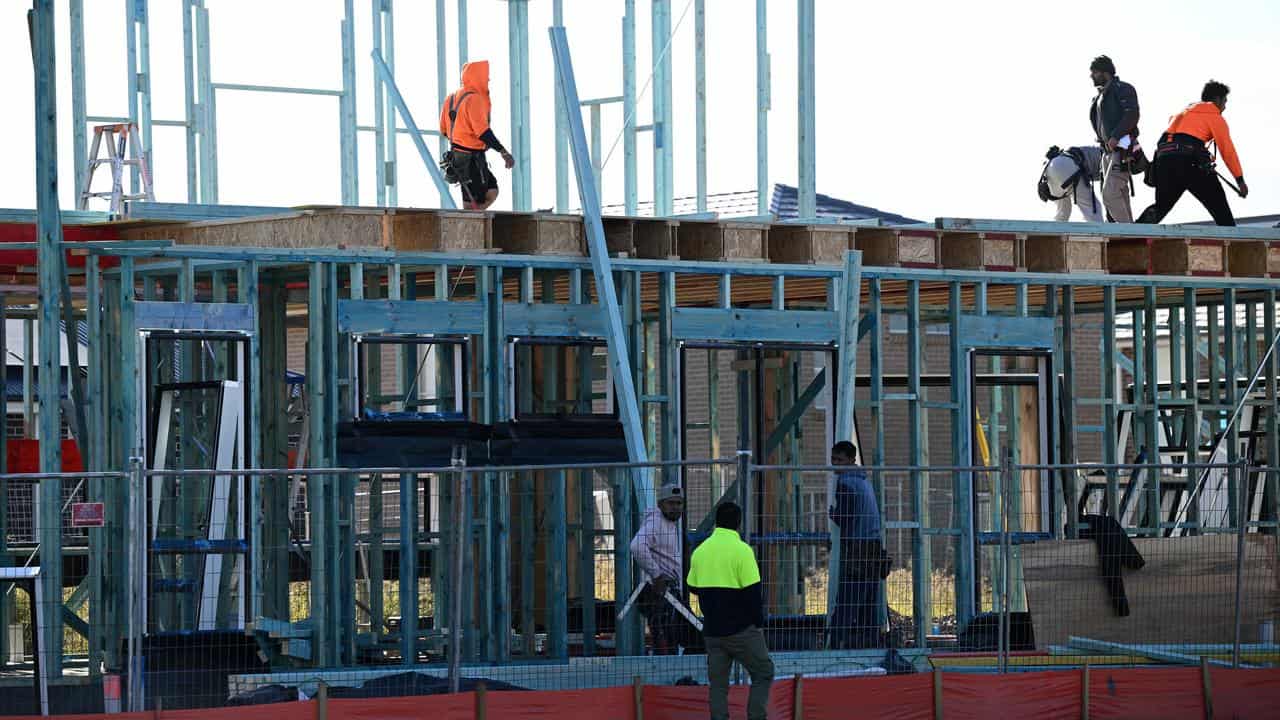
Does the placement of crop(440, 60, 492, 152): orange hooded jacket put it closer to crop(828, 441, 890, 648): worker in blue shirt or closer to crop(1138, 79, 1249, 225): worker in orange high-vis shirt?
crop(828, 441, 890, 648): worker in blue shirt

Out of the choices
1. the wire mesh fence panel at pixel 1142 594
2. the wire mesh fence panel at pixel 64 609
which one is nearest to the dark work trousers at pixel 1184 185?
the wire mesh fence panel at pixel 1142 594

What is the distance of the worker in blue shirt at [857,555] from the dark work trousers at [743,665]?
2683mm

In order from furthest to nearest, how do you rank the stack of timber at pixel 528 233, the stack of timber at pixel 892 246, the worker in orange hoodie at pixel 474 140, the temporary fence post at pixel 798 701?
the worker in orange hoodie at pixel 474 140
the stack of timber at pixel 892 246
the stack of timber at pixel 528 233
the temporary fence post at pixel 798 701

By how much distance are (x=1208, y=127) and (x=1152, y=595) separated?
20.2ft

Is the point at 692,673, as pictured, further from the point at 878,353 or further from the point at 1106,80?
the point at 1106,80

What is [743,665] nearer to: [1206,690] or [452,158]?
[1206,690]

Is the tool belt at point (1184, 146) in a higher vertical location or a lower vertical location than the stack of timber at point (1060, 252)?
higher

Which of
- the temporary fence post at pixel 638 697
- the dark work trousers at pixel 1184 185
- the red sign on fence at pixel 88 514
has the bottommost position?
the temporary fence post at pixel 638 697

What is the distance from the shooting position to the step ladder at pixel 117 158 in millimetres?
17906

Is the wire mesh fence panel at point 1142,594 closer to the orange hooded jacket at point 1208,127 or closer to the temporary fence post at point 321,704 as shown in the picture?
the orange hooded jacket at point 1208,127

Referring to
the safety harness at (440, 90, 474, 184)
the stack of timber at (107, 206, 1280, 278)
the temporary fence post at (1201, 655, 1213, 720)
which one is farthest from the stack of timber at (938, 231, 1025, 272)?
the temporary fence post at (1201, 655, 1213, 720)

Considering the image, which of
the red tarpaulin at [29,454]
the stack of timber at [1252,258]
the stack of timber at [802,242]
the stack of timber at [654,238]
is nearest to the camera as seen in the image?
the stack of timber at [654,238]

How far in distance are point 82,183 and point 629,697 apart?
9018 millimetres

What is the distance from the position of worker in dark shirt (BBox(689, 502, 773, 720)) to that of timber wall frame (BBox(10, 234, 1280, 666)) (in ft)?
9.45
